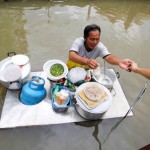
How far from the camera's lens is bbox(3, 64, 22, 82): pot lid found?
13.0 feet

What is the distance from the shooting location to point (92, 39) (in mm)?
3711

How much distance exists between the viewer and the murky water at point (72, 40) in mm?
3816

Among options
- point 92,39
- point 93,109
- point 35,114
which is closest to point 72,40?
point 92,39

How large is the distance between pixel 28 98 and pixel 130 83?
8.61ft

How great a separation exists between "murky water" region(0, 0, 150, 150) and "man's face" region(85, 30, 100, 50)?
1.54 metres

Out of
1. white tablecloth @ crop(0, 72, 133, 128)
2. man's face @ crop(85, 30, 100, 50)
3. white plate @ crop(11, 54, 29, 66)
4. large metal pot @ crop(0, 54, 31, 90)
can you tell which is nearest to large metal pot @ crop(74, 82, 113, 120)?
white tablecloth @ crop(0, 72, 133, 128)

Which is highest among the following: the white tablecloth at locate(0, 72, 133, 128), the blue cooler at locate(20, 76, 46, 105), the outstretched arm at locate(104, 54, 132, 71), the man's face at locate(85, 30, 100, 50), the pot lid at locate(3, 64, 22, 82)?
the man's face at locate(85, 30, 100, 50)

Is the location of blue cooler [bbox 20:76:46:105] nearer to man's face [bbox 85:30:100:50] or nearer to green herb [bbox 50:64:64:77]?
green herb [bbox 50:64:64:77]

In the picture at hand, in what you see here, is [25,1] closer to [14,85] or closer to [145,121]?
[14,85]

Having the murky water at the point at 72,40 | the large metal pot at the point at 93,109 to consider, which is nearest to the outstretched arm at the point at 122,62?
the large metal pot at the point at 93,109

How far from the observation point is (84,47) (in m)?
4.04

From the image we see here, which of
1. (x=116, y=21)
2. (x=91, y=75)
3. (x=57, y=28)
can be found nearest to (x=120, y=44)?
(x=116, y=21)

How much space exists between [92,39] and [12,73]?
5.49ft

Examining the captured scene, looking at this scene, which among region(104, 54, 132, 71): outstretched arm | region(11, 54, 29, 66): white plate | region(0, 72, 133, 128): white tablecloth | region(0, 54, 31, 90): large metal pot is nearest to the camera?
region(104, 54, 132, 71): outstretched arm
